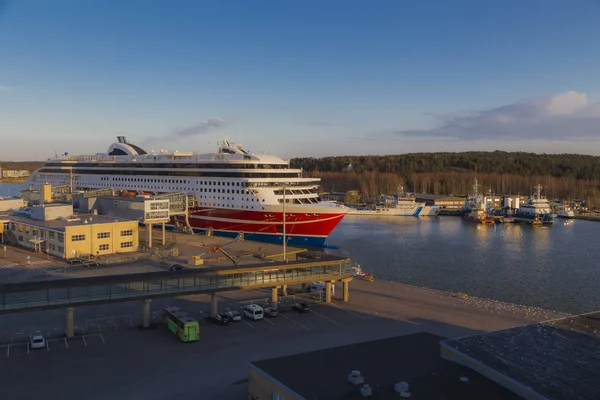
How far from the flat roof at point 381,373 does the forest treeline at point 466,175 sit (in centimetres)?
7722

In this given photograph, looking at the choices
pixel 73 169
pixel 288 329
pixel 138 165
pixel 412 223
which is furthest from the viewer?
pixel 412 223

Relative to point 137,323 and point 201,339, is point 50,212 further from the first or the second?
point 201,339

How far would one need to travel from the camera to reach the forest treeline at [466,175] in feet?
289

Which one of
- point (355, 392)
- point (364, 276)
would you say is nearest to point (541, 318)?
point (364, 276)

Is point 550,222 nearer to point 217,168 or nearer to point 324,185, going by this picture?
point 217,168

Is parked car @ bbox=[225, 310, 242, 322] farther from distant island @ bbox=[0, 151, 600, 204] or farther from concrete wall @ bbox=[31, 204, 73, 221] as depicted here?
distant island @ bbox=[0, 151, 600, 204]

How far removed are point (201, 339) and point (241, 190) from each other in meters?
17.6

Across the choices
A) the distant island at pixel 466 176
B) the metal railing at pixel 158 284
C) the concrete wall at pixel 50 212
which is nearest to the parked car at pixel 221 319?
the metal railing at pixel 158 284

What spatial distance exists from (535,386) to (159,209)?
69.1ft

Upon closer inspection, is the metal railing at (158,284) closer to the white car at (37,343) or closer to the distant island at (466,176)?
the white car at (37,343)

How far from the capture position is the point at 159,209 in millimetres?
26234

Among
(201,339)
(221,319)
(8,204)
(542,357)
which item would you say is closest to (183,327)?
(201,339)

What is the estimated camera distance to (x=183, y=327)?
13.2m

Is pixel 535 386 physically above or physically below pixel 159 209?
below
